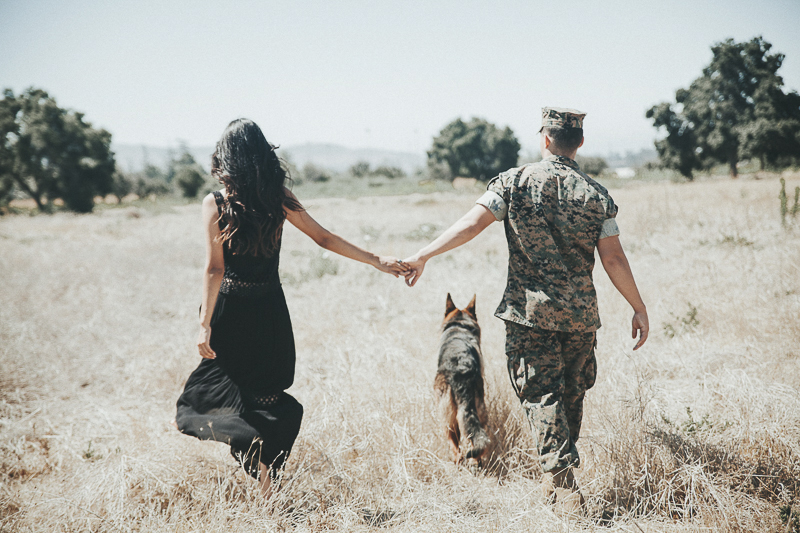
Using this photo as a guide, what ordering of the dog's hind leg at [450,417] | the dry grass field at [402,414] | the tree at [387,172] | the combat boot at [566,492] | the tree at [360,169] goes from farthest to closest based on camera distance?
the tree at [360,169]
the tree at [387,172]
the dog's hind leg at [450,417]
the dry grass field at [402,414]
the combat boot at [566,492]

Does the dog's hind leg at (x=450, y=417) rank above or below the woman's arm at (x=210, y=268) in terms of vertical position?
below

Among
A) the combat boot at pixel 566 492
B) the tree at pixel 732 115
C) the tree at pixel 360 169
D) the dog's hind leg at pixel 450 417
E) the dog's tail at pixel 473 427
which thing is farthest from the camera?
the tree at pixel 360 169

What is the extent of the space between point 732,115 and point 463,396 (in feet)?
136

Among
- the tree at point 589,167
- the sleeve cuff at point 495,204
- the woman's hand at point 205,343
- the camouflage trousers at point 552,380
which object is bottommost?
the camouflage trousers at point 552,380

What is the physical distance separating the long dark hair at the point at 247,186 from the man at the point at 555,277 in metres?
1.22

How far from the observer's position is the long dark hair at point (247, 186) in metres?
2.33

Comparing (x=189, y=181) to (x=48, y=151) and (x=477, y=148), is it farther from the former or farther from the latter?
(x=477, y=148)

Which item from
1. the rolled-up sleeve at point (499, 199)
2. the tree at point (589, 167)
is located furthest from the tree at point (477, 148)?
the rolled-up sleeve at point (499, 199)

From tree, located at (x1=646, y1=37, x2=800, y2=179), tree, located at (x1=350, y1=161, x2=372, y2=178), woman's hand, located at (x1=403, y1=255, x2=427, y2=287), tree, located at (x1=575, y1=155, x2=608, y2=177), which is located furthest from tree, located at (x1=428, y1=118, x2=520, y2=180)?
→ woman's hand, located at (x1=403, y1=255, x2=427, y2=287)

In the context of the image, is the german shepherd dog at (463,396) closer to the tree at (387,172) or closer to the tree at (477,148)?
the tree at (477,148)

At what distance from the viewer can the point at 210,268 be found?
2314mm

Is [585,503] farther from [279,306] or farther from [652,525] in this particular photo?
[279,306]

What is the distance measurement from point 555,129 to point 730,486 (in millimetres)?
2466

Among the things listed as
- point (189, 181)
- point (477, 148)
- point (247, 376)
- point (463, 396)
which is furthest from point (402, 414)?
point (477, 148)
